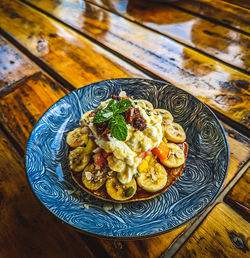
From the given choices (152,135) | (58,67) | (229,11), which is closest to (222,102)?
(152,135)

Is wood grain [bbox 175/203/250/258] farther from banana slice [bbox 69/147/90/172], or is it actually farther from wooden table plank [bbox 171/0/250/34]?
wooden table plank [bbox 171/0/250/34]

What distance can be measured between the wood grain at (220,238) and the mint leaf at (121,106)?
0.78m

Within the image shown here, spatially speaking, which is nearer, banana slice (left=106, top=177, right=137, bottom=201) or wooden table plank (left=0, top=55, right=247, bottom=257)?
wooden table plank (left=0, top=55, right=247, bottom=257)

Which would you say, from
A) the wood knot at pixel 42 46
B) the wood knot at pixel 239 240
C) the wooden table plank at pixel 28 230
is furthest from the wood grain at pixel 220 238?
the wood knot at pixel 42 46

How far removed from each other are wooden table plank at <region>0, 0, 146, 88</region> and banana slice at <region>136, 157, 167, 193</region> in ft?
3.33

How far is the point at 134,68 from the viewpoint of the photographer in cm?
213

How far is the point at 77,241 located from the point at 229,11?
10.6 feet

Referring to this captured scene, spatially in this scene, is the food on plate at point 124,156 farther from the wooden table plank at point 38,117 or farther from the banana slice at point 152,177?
the wooden table plank at point 38,117

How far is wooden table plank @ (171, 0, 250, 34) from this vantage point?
2609mm

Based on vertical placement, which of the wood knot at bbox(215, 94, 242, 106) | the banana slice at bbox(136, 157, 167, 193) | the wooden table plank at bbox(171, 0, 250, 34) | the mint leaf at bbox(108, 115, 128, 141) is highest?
the wooden table plank at bbox(171, 0, 250, 34)

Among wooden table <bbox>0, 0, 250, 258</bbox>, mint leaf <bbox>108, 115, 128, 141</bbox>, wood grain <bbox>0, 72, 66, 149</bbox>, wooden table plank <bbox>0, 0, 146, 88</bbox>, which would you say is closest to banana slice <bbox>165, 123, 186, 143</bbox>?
wooden table <bbox>0, 0, 250, 258</bbox>

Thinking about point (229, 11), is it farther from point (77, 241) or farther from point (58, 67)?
point (77, 241)

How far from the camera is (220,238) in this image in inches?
43.6

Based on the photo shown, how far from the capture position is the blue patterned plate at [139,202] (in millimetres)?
1058
